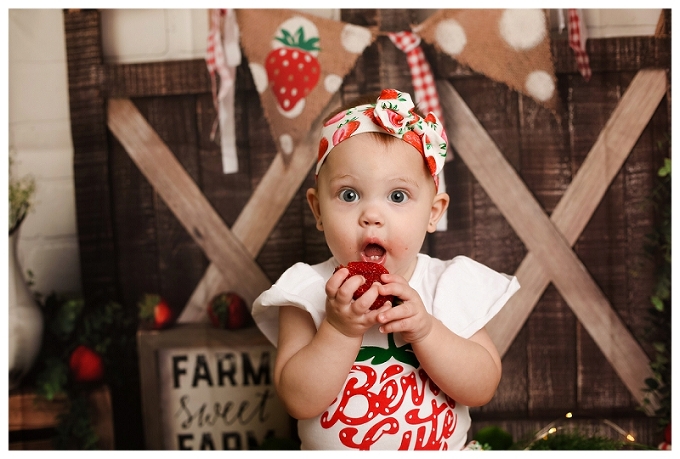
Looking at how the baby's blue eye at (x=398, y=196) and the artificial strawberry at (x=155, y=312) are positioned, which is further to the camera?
the artificial strawberry at (x=155, y=312)

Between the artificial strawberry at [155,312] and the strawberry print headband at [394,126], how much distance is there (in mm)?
826

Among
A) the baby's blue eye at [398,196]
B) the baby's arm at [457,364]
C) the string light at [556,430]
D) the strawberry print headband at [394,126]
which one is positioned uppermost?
the strawberry print headband at [394,126]

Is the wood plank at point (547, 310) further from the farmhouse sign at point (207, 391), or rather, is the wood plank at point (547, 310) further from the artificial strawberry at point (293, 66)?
the farmhouse sign at point (207, 391)

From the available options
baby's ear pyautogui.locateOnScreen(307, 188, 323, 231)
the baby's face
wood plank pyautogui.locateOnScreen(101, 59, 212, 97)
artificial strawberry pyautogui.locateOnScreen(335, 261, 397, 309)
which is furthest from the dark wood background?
artificial strawberry pyautogui.locateOnScreen(335, 261, 397, 309)

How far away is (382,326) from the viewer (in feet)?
3.80

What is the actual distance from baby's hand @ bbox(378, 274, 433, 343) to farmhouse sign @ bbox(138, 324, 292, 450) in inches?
30.8

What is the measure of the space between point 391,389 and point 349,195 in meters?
0.41

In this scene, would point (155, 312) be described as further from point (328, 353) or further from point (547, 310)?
point (547, 310)

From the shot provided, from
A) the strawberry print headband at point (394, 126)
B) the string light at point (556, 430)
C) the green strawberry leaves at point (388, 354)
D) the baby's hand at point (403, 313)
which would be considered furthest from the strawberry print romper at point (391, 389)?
the string light at point (556, 430)

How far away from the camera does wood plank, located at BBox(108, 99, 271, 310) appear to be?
6.02 feet

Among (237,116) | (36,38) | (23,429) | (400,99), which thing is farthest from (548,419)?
(36,38)

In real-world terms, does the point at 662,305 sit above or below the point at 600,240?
below

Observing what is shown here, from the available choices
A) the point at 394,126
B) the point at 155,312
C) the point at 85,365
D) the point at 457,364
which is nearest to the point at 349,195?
the point at 394,126

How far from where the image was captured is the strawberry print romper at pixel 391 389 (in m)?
1.24
